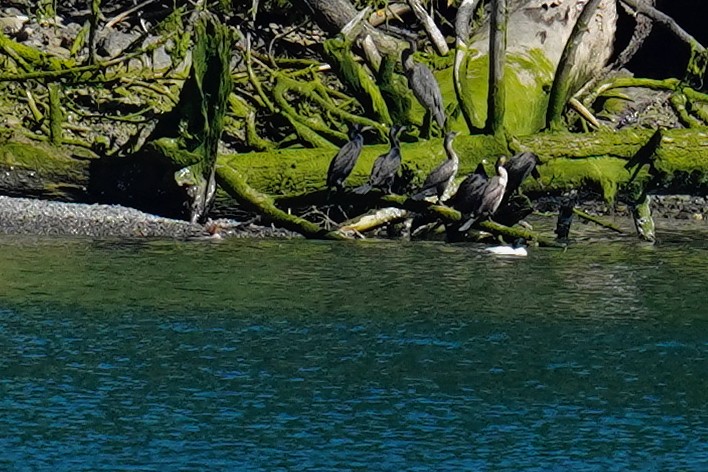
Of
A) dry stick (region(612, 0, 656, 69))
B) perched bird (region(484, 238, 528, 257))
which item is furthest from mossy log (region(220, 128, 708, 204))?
dry stick (region(612, 0, 656, 69))

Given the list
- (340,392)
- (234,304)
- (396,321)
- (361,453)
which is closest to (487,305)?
(396,321)

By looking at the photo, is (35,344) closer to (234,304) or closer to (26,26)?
(234,304)

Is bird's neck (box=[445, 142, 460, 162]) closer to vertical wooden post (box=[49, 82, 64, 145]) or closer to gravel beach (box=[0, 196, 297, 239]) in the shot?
gravel beach (box=[0, 196, 297, 239])

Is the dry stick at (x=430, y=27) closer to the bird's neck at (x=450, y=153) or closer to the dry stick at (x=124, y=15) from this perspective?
the bird's neck at (x=450, y=153)

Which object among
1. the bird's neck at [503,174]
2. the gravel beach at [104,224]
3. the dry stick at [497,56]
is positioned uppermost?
the dry stick at [497,56]

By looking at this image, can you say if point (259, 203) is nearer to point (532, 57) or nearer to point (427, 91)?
point (427, 91)

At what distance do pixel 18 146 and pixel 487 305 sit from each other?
19.3ft

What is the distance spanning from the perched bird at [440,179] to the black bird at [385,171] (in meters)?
0.27

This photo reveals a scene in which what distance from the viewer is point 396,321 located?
863 centimetres

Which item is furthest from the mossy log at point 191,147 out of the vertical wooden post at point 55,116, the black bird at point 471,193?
the black bird at point 471,193

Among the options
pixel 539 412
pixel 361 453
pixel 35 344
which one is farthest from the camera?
pixel 35 344

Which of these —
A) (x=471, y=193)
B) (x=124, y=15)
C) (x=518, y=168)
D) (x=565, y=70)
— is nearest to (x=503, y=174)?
(x=518, y=168)

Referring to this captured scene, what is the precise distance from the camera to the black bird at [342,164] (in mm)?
12258

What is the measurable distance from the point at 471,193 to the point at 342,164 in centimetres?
121
